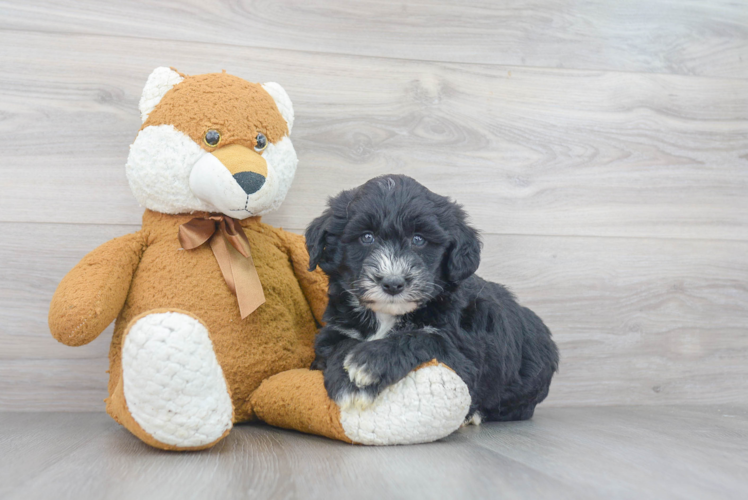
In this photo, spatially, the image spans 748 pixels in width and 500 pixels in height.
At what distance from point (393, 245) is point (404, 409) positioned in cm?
38

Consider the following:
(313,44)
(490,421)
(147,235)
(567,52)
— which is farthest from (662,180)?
(147,235)

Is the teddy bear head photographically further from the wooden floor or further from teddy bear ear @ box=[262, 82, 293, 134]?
the wooden floor

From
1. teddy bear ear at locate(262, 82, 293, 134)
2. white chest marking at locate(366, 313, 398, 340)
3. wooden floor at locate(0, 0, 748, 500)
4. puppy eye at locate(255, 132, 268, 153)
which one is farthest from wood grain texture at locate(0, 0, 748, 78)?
white chest marking at locate(366, 313, 398, 340)

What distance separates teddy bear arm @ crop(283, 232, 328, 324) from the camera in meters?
1.85

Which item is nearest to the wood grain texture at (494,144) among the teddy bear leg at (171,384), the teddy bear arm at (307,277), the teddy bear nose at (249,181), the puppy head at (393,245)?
the teddy bear arm at (307,277)

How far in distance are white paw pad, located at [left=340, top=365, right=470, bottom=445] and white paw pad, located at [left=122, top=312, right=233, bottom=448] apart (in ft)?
0.99

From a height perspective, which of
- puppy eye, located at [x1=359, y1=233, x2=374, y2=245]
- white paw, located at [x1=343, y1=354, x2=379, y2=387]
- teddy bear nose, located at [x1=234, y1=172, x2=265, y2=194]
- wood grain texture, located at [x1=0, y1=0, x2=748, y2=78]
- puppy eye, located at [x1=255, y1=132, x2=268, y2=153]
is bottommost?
white paw, located at [x1=343, y1=354, x2=379, y2=387]

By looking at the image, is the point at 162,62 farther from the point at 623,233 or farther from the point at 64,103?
the point at 623,233

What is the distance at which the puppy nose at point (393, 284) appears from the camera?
137cm

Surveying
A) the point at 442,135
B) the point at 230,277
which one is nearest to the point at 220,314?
the point at 230,277

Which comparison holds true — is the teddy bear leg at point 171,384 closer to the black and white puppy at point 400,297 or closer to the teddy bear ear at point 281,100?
A: the black and white puppy at point 400,297

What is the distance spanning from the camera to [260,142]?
66.4 inches

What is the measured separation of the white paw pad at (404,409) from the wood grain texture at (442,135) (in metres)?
0.89

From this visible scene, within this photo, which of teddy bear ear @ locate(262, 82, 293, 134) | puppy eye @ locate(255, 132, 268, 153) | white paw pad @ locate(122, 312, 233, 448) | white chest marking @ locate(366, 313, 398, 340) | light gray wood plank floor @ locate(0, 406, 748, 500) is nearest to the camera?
light gray wood plank floor @ locate(0, 406, 748, 500)
